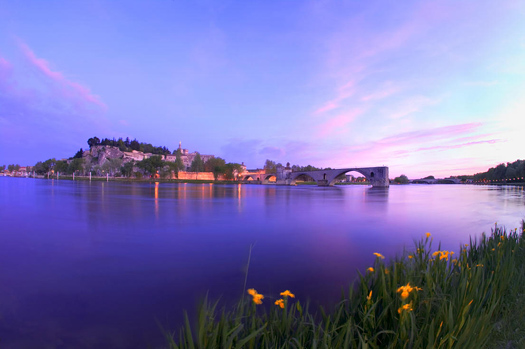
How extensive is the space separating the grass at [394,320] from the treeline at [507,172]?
121 meters

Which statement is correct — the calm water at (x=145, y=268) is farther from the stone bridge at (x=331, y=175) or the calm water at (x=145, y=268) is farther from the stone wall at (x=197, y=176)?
the stone wall at (x=197, y=176)

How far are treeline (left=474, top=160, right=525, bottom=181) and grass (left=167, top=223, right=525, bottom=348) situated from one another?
121 m

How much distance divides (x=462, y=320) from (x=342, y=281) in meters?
3.01

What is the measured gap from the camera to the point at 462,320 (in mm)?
2180

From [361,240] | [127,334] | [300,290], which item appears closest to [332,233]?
[361,240]

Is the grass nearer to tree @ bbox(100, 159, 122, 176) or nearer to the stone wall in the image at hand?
tree @ bbox(100, 159, 122, 176)

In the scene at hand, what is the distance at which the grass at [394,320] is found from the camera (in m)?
2.00

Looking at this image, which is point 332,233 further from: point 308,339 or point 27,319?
point 27,319

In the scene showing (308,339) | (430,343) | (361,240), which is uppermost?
(430,343)

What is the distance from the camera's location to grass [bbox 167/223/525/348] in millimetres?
2000

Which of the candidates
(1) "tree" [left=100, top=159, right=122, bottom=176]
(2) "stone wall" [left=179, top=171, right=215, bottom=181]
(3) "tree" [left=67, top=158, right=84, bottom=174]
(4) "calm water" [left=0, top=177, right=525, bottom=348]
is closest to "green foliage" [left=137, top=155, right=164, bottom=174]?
(1) "tree" [left=100, top=159, right=122, bottom=176]

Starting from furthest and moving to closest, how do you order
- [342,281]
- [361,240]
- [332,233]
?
1. [332,233]
2. [361,240]
3. [342,281]

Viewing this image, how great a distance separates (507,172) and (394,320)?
12912cm

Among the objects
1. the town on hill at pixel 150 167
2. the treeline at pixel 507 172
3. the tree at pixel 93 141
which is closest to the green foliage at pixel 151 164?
the town on hill at pixel 150 167
